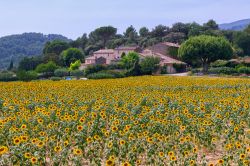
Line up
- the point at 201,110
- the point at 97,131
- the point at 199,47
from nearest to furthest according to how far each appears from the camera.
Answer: the point at 97,131
the point at 201,110
the point at 199,47

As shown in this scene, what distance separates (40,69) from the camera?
75500mm

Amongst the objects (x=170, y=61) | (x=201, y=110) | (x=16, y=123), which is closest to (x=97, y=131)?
(x=16, y=123)

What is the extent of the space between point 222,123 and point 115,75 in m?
41.0

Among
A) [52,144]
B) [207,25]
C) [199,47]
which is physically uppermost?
[207,25]

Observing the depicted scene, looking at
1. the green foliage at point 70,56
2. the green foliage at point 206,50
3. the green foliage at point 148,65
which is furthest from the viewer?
the green foliage at point 70,56

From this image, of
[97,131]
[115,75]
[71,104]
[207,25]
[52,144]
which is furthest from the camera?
[207,25]

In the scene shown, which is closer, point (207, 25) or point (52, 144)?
point (52, 144)

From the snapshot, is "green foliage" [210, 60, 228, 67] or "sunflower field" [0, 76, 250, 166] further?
"green foliage" [210, 60, 228, 67]

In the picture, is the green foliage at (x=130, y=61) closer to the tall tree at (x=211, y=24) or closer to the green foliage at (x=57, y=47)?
the tall tree at (x=211, y=24)

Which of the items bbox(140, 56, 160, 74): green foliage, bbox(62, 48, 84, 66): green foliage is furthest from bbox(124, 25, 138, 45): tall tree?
bbox(140, 56, 160, 74): green foliage

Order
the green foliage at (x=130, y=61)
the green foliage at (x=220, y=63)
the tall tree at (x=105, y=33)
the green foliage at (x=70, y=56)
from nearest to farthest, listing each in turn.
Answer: the green foliage at (x=130, y=61), the green foliage at (x=220, y=63), the green foliage at (x=70, y=56), the tall tree at (x=105, y=33)

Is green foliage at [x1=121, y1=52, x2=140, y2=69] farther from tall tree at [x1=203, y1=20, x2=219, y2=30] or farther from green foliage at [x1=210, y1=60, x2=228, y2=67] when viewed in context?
tall tree at [x1=203, y1=20, x2=219, y2=30]

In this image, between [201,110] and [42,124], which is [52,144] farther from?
[201,110]

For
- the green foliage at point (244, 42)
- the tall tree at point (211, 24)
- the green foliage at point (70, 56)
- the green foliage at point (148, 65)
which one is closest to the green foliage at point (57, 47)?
the green foliage at point (70, 56)
